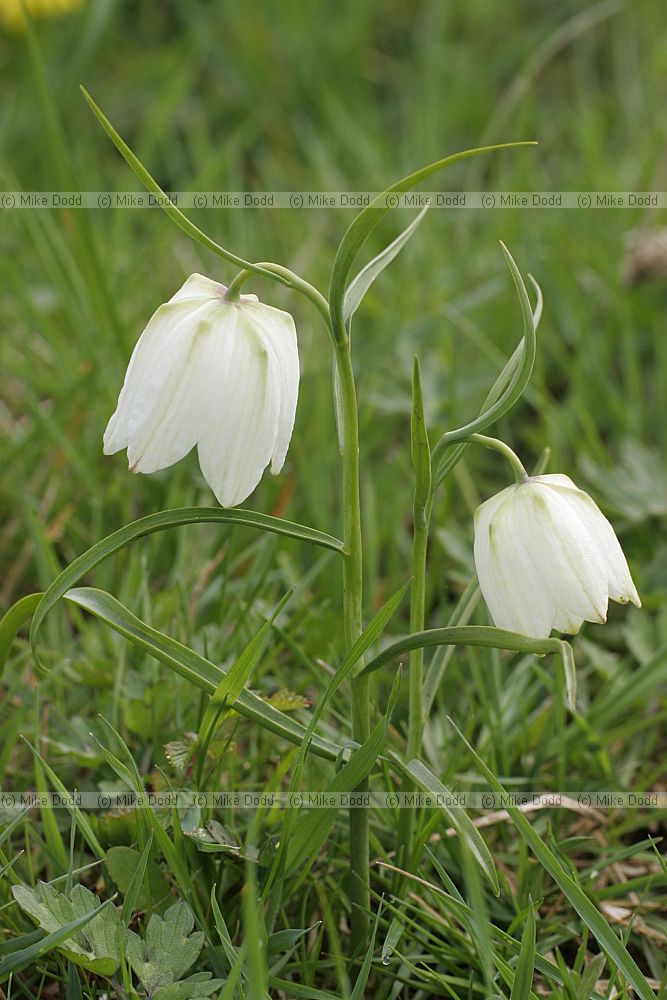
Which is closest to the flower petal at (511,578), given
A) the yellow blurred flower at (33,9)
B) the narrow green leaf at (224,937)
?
the narrow green leaf at (224,937)

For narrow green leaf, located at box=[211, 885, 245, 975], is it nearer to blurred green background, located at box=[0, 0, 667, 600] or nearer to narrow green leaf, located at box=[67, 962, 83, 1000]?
narrow green leaf, located at box=[67, 962, 83, 1000]

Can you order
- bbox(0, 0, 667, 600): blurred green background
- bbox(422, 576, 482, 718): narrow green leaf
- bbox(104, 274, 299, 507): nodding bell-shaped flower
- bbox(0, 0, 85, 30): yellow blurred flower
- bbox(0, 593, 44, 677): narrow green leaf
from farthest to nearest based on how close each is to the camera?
bbox(0, 0, 85, 30): yellow blurred flower < bbox(0, 0, 667, 600): blurred green background < bbox(422, 576, 482, 718): narrow green leaf < bbox(0, 593, 44, 677): narrow green leaf < bbox(104, 274, 299, 507): nodding bell-shaped flower

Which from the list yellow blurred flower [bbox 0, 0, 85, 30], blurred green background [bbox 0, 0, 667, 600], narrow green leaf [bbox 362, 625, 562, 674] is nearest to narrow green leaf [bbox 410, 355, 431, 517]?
narrow green leaf [bbox 362, 625, 562, 674]

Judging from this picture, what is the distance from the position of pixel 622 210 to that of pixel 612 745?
1.34m

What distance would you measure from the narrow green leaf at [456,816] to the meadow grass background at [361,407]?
1.8 inches

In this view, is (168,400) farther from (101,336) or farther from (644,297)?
(644,297)

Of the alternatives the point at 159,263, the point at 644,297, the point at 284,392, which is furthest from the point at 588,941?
the point at 159,263

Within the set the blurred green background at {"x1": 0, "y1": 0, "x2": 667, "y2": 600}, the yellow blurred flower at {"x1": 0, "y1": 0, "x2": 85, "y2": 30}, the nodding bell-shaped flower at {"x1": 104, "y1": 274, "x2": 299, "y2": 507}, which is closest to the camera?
the nodding bell-shaped flower at {"x1": 104, "y1": 274, "x2": 299, "y2": 507}

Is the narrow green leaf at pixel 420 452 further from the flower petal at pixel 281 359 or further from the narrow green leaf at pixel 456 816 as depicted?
the narrow green leaf at pixel 456 816

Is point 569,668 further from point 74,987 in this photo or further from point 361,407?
point 361,407

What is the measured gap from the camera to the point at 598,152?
2496mm

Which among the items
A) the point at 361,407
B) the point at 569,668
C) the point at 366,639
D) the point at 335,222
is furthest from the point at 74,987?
the point at 335,222

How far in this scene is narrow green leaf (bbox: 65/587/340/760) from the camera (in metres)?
0.88

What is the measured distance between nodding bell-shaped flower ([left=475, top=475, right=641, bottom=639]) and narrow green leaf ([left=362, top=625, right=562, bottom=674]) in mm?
20
